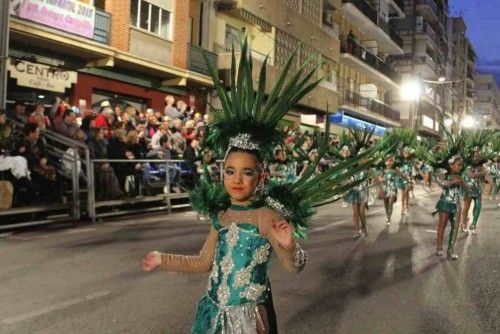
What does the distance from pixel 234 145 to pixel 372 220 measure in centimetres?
1198

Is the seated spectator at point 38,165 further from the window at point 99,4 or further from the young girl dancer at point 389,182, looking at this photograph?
the window at point 99,4

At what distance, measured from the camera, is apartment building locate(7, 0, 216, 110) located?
16016 millimetres

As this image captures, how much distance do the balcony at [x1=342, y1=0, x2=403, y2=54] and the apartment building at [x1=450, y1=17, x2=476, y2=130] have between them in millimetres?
35036

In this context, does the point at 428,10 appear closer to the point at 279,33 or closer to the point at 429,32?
the point at 429,32

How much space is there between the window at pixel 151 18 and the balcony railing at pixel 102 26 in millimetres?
1687

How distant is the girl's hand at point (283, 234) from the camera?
262cm

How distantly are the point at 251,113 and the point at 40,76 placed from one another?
1454 centimetres

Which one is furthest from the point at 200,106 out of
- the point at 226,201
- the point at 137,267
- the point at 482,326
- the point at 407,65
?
the point at 407,65

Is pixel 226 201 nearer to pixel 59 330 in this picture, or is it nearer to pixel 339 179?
pixel 339 179

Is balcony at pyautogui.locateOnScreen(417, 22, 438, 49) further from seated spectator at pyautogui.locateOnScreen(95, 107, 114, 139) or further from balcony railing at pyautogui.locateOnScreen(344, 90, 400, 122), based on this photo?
seated spectator at pyautogui.locateOnScreen(95, 107, 114, 139)

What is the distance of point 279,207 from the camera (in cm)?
296

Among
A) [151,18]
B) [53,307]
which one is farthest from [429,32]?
[53,307]

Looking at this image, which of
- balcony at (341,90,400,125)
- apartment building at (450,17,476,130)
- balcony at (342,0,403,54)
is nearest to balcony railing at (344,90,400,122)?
balcony at (341,90,400,125)

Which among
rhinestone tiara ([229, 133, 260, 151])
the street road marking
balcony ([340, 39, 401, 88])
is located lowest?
the street road marking
